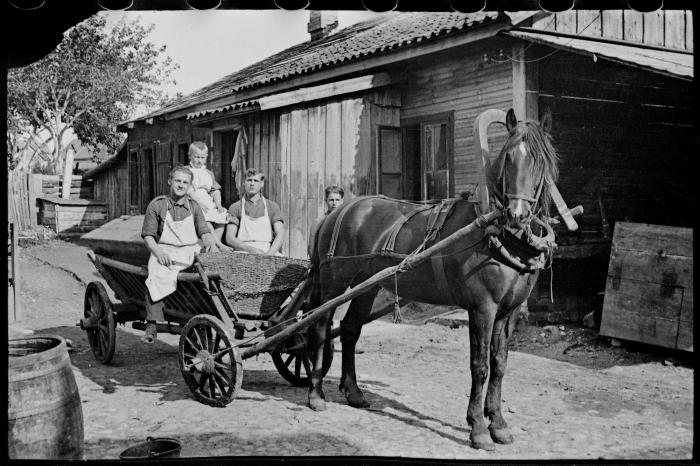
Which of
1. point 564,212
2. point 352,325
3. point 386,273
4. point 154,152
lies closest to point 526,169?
point 564,212

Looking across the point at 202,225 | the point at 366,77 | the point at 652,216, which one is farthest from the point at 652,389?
the point at 366,77

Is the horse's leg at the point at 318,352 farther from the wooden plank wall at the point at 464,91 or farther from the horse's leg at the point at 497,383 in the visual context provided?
the wooden plank wall at the point at 464,91

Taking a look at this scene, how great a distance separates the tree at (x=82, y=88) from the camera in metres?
5.01

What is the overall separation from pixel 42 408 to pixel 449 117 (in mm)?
6263

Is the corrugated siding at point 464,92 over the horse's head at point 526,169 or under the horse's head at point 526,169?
over

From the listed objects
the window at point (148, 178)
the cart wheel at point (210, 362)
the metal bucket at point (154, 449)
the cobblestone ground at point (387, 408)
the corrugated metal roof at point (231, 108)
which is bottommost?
the cobblestone ground at point (387, 408)

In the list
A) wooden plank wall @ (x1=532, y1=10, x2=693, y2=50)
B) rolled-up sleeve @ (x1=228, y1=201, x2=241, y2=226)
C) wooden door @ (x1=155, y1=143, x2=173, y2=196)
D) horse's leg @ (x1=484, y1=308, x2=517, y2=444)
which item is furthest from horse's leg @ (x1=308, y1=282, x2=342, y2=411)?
wooden plank wall @ (x1=532, y1=10, x2=693, y2=50)

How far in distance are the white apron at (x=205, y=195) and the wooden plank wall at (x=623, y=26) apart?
4111 mm

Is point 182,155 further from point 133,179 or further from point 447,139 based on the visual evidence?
point 447,139

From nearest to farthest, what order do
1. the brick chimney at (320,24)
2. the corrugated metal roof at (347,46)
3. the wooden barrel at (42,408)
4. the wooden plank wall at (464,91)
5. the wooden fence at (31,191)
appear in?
1. the wooden barrel at (42,408)
2. the wooden fence at (31,191)
3. the wooden plank wall at (464,91)
4. the corrugated metal roof at (347,46)
5. the brick chimney at (320,24)

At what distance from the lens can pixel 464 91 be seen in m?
8.40

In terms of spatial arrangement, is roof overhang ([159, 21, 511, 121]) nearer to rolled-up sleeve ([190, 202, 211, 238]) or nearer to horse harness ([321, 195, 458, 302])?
rolled-up sleeve ([190, 202, 211, 238])

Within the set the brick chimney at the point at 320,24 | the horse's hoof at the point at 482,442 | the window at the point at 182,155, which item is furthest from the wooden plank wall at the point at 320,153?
the horse's hoof at the point at 482,442

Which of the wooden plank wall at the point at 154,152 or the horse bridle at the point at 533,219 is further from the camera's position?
the wooden plank wall at the point at 154,152
